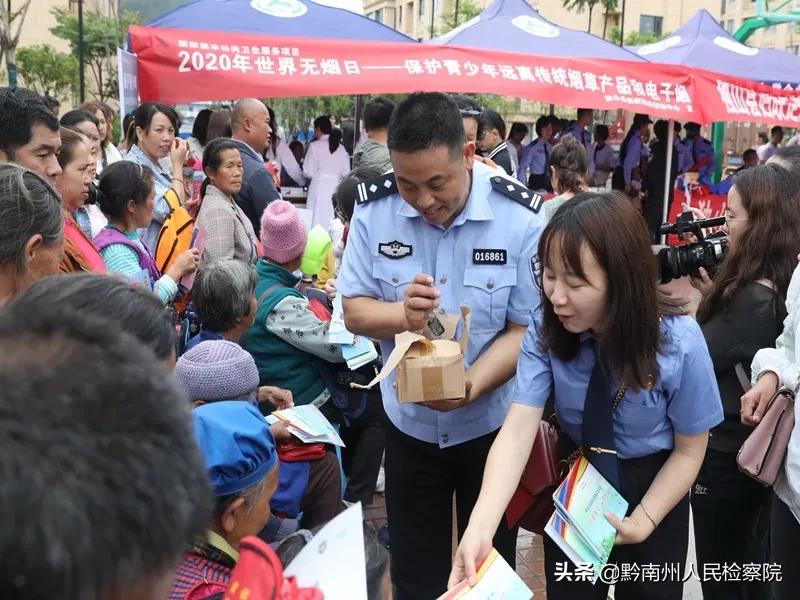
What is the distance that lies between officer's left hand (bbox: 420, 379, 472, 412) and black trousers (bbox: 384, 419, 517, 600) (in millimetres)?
226

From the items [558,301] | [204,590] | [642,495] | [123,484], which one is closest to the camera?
[123,484]

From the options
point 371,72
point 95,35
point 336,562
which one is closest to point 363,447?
point 336,562

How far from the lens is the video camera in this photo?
107 inches

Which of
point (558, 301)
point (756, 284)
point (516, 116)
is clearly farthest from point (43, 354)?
point (516, 116)

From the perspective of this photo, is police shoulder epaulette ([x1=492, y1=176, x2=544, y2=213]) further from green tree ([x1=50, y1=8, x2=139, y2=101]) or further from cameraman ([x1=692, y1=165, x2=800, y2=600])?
green tree ([x1=50, y1=8, x2=139, y2=101])

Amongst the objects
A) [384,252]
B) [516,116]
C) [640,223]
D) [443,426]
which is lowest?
[516,116]

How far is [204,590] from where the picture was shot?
1.44 m

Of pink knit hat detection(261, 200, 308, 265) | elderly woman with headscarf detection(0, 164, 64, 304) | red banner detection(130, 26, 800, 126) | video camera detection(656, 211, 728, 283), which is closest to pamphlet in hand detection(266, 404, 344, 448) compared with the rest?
elderly woman with headscarf detection(0, 164, 64, 304)

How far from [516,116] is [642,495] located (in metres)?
34.8

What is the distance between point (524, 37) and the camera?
839cm

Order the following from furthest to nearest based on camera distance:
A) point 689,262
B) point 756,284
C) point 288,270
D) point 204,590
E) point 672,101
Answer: point 672,101 → point 288,270 → point 689,262 → point 756,284 → point 204,590

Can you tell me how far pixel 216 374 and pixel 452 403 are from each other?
694 mm

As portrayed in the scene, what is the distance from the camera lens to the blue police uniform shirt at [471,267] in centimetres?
238

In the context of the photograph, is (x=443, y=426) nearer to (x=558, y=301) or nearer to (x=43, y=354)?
(x=558, y=301)
